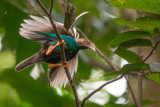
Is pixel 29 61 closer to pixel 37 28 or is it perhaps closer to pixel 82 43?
pixel 37 28

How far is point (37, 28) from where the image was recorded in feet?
8.61

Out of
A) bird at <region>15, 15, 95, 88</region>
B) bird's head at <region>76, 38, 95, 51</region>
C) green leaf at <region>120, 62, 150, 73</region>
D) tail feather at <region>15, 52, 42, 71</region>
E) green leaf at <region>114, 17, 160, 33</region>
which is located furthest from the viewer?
bird's head at <region>76, 38, 95, 51</region>

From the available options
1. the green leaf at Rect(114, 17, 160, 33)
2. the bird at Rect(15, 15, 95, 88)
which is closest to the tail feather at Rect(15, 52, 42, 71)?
the bird at Rect(15, 15, 95, 88)

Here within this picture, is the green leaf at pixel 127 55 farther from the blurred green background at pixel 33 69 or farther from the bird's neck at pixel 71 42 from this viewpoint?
the bird's neck at pixel 71 42

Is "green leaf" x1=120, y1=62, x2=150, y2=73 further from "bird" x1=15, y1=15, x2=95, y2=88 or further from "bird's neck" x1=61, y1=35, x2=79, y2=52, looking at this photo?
"bird's neck" x1=61, y1=35, x2=79, y2=52

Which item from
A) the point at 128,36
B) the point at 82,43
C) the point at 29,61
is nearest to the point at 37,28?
the point at 29,61

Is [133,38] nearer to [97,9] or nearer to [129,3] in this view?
[129,3]

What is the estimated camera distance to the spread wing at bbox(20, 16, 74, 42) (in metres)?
2.51

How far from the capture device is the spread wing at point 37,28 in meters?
2.51

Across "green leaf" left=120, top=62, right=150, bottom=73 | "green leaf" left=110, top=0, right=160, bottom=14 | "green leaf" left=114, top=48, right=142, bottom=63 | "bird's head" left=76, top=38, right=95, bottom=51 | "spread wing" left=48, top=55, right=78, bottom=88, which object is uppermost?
"green leaf" left=110, top=0, right=160, bottom=14

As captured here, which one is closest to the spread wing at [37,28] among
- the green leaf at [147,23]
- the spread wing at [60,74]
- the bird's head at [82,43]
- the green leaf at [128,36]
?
the bird's head at [82,43]

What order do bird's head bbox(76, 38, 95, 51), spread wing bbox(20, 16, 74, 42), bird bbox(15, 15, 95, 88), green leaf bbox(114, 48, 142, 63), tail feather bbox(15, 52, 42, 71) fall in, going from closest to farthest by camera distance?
green leaf bbox(114, 48, 142, 63) < spread wing bbox(20, 16, 74, 42) < bird bbox(15, 15, 95, 88) < tail feather bbox(15, 52, 42, 71) < bird's head bbox(76, 38, 95, 51)

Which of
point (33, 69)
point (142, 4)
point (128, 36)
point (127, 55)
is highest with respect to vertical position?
point (142, 4)

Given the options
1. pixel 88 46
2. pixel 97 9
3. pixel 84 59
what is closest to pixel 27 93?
pixel 88 46
